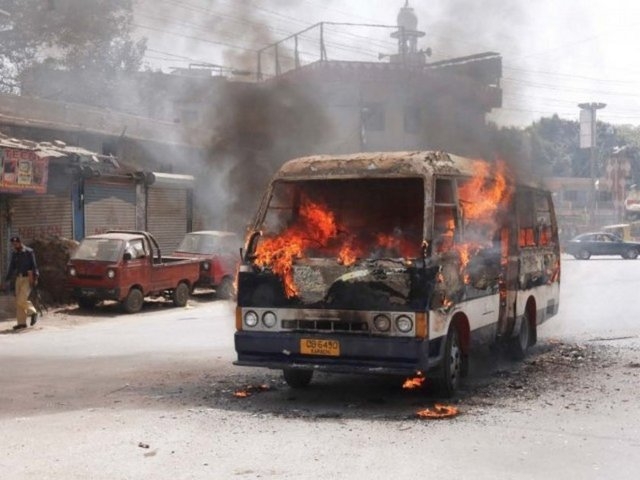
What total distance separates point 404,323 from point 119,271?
1020 cm

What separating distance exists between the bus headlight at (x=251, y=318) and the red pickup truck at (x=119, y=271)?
29.9 feet

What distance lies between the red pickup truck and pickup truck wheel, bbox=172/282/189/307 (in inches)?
8.3

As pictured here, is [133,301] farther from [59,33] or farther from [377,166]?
[59,33]

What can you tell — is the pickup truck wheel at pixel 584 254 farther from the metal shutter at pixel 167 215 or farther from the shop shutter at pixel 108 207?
the shop shutter at pixel 108 207

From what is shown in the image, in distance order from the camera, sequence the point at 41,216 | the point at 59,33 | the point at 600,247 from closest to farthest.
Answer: the point at 41,216 < the point at 59,33 < the point at 600,247

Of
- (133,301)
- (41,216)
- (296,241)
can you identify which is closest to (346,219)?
(296,241)

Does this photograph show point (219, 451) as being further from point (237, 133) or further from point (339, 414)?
point (237, 133)

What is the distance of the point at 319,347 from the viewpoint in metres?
7.20

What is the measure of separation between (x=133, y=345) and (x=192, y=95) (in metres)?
11.4

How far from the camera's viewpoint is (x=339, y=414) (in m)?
6.99

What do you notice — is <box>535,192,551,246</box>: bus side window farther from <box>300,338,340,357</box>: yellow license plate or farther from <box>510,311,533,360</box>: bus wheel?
<box>300,338,340,357</box>: yellow license plate

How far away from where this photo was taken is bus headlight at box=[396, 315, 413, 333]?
6.94 m

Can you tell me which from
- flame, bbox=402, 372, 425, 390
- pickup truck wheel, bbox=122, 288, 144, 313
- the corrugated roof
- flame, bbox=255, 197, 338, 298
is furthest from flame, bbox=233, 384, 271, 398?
the corrugated roof

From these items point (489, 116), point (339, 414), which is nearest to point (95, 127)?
point (489, 116)
